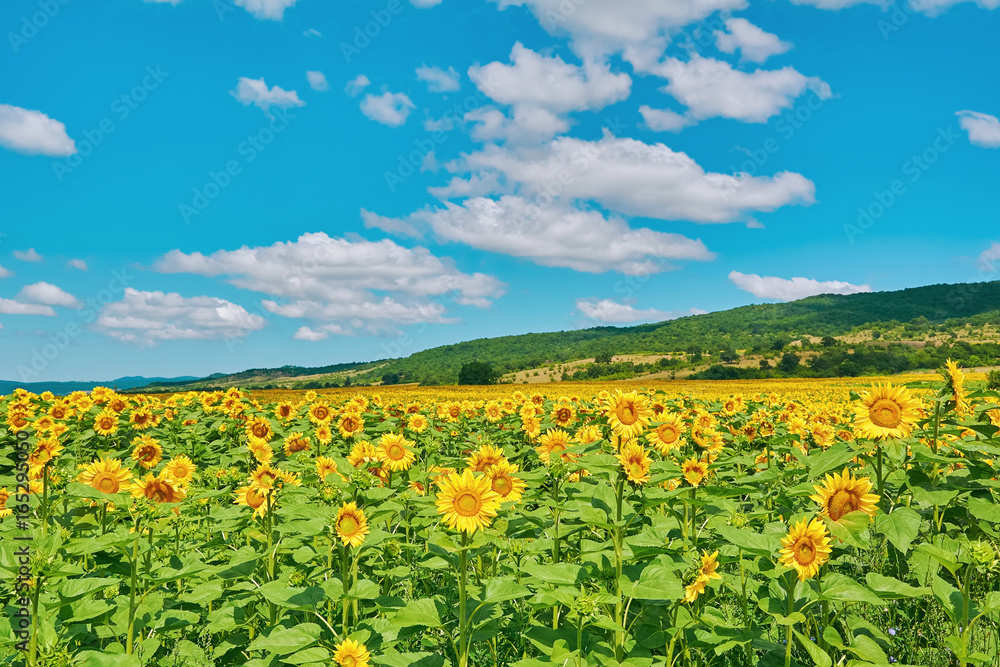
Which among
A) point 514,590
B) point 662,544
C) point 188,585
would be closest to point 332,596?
point 514,590

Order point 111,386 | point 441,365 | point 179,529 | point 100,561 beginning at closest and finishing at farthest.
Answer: point 100,561 < point 179,529 < point 111,386 < point 441,365

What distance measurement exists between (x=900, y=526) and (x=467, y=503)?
8.01 ft

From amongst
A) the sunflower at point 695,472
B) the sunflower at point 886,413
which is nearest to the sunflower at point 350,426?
the sunflower at point 695,472

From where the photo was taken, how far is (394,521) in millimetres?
4957

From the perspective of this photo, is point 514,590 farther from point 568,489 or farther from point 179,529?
point 179,529

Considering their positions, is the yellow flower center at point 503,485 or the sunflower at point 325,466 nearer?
the yellow flower center at point 503,485

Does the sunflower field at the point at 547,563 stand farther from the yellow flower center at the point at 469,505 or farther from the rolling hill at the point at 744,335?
the rolling hill at the point at 744,335

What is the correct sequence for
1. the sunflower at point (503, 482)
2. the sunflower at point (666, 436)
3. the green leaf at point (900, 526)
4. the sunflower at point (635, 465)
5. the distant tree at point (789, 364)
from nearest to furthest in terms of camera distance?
1. the green leaf at point (900, 526)
2. the sunflower at point (635, 465)
3. the sunflower at point (503, 482)
4. the sunflower at point (666, 436)
5. the distant tree at point (789, 364)

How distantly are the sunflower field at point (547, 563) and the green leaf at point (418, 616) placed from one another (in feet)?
0.04

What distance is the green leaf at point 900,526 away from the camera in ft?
9.28

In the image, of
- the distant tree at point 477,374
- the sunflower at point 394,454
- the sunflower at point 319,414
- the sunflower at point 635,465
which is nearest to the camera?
the sunflower at point 635,465

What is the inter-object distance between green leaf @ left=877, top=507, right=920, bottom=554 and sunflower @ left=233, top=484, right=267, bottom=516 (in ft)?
13.7

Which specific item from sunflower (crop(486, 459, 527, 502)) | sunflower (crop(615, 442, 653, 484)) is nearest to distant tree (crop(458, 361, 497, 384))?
sunflower (crop(486, 459, 527, 502))

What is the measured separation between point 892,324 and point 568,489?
489ft
